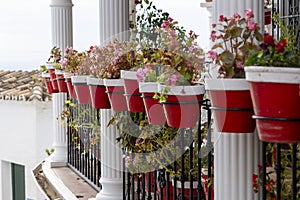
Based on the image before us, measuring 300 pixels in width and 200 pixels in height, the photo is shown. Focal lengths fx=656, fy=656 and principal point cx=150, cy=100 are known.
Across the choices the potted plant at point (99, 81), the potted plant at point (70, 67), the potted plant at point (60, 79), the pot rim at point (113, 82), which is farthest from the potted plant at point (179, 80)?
the potted plant at point (60, 79)

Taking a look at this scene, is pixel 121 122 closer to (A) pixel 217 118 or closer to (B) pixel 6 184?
(A) pixel 217 118

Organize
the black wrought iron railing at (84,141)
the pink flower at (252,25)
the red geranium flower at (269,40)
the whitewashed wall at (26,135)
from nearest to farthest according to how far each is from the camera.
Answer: the red geranium flower at (269,40) → the pink flower at (252,25) → the black wrought iron railing at (84,141) → the whitewashed wall at (26,135)

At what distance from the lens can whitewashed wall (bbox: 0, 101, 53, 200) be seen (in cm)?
1080

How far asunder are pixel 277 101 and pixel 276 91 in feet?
0.11

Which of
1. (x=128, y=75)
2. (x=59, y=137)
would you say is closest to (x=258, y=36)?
(x=128, y=75)

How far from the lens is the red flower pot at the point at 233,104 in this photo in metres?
2.30

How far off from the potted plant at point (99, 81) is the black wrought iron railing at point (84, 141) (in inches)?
37.5

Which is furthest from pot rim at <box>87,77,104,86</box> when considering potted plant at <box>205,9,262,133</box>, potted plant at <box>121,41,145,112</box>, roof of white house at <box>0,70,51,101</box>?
roof of white house at <box>0,70,51,101</box>

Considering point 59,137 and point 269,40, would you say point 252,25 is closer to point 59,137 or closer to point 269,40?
point 269,40

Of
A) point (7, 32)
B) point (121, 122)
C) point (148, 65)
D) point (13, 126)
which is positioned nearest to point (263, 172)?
point (148, 65)

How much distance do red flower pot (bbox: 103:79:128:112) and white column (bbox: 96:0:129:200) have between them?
0.47 metres

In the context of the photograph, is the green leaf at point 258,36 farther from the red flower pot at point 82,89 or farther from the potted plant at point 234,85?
the red flower pot at point 82,89

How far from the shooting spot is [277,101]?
2.08 metres

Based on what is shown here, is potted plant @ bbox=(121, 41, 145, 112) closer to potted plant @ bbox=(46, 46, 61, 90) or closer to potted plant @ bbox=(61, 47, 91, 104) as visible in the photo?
→ potted plant @ bbox=(61, 47, 91, 104)
